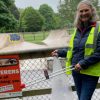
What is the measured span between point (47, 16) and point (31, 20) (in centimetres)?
1078

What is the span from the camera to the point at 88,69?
3.78 meters

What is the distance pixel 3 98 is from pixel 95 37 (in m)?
1.25

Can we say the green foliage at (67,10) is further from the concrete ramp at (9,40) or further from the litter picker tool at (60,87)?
the concrete ramp at (9,40)

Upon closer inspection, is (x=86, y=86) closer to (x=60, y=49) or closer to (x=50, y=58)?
(x=60, y=49)

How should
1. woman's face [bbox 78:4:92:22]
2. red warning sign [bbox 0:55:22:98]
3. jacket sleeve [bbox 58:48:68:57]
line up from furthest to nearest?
1. jacket sleeve [bbox 58:48:68:57]
2. red warning sign [bbox 0:55:22:98]
3. woman's face [bbox 78:4:92:22]

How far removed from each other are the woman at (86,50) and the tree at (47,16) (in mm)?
53650

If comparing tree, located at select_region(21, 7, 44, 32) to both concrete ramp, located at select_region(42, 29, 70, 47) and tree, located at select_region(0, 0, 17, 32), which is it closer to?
tree, located at select_region(0, 0, 17, 32)

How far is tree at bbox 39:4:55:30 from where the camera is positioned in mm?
61213

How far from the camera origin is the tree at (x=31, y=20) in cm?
5531

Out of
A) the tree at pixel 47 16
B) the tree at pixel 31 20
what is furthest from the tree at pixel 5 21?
the tree at pixel 47 16

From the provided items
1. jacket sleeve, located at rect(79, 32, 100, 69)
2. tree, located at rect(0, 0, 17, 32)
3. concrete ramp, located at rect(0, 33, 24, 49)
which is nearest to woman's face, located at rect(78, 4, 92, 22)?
jacket sleeve, located at rect(79, 32, 100, 69)

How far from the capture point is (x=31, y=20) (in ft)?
185

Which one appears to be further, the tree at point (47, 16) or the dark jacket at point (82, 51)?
the tree at point (47, 16)

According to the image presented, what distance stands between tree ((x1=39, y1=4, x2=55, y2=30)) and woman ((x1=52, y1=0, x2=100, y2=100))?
53.7m
